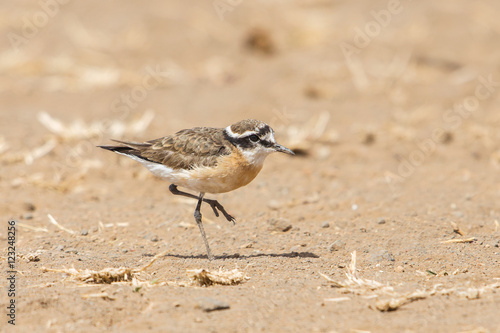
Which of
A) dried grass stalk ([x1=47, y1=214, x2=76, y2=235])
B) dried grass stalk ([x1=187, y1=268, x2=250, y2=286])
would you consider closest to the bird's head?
dried grass stalk ([x1=187, y1=268, x2=250, y2=286])

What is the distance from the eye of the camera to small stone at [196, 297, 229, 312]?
467 centimetres

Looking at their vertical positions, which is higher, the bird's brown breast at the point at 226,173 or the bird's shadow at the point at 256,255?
the bird's brown breast at the point at 226,173

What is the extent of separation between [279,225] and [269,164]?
289cm

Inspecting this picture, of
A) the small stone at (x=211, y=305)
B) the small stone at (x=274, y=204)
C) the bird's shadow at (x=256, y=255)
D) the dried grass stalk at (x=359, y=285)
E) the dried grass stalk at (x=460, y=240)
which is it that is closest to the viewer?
the small stone at (x=211, y=305)

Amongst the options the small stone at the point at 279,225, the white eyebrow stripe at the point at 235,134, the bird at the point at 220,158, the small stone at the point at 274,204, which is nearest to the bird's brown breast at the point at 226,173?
the bird at the point at 220,158

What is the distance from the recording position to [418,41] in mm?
15227

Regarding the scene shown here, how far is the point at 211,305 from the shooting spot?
4.68m

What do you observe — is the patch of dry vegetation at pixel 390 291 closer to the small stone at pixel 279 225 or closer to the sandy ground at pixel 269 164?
the sandy ground at pixel 269 164

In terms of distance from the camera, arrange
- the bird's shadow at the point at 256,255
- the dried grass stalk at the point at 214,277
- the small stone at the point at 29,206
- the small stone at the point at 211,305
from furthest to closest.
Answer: the small stone at the point at 29,206 → the bird's shadow at the point at 256,255 → the dried grass stalk at the point at 214,277 → the small stone at the point at 211,305

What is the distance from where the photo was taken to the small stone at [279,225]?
7.18 metres

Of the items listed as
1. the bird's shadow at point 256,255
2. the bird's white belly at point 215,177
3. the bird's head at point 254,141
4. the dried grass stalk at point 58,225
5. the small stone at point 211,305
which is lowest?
the dried grass stalk at point 58,225

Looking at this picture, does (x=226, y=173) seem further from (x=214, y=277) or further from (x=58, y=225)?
(x=58, y=225)

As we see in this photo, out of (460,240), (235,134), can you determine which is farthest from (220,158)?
(460,240)

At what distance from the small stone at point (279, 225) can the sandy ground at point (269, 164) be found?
0.04 m
